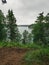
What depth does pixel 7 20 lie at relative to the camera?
36.9 metres

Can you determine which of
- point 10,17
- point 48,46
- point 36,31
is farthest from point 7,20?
point 48,46

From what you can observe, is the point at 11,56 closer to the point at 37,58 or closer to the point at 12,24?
the point at 37,58

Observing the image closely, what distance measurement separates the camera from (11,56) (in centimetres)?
918

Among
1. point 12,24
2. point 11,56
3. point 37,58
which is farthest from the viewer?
point 12,24

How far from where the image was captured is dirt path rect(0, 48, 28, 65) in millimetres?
8523

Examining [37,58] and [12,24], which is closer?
[37,58]

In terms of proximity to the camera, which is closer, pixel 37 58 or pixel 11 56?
pixel 37 58

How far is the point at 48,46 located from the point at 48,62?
1800 mm

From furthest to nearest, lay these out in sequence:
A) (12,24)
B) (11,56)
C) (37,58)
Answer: (12,24)
(11,56)
(37,58)

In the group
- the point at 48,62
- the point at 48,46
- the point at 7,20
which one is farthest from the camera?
the point at 7,20

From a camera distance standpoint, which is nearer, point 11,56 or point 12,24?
point 11,56

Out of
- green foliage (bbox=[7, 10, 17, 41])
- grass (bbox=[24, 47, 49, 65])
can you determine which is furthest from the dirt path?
green foliage (bbox=[7, 10, 17, 41])

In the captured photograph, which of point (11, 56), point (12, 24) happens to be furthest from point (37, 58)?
point (12, 24)

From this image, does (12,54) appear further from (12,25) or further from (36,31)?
(12,25)
